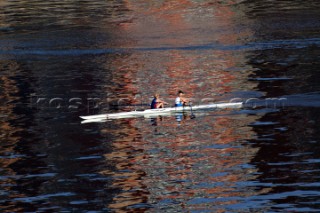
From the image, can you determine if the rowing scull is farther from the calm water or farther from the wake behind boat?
the calm water

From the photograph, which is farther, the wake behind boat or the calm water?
the wake behind boat

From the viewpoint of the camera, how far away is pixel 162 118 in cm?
5297

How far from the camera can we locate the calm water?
3641 centimetres

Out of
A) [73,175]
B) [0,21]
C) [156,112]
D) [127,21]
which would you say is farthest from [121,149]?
[0,21]

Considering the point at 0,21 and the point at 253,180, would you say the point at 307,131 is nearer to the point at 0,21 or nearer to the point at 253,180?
the point at 253,180

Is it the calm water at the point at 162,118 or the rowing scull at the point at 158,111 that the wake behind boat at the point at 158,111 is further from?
the calm water at the point at 162,118

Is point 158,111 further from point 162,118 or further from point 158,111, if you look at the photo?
point 162,118

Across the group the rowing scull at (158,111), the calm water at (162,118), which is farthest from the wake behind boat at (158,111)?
the calm water at (162,118)

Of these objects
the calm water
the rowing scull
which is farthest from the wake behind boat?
the calm water

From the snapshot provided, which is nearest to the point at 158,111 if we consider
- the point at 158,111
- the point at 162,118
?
the point at 158,111

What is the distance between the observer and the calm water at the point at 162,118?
119 feet

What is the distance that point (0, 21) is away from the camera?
10675 centimetres

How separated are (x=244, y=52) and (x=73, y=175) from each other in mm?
41694

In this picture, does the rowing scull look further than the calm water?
Yes
